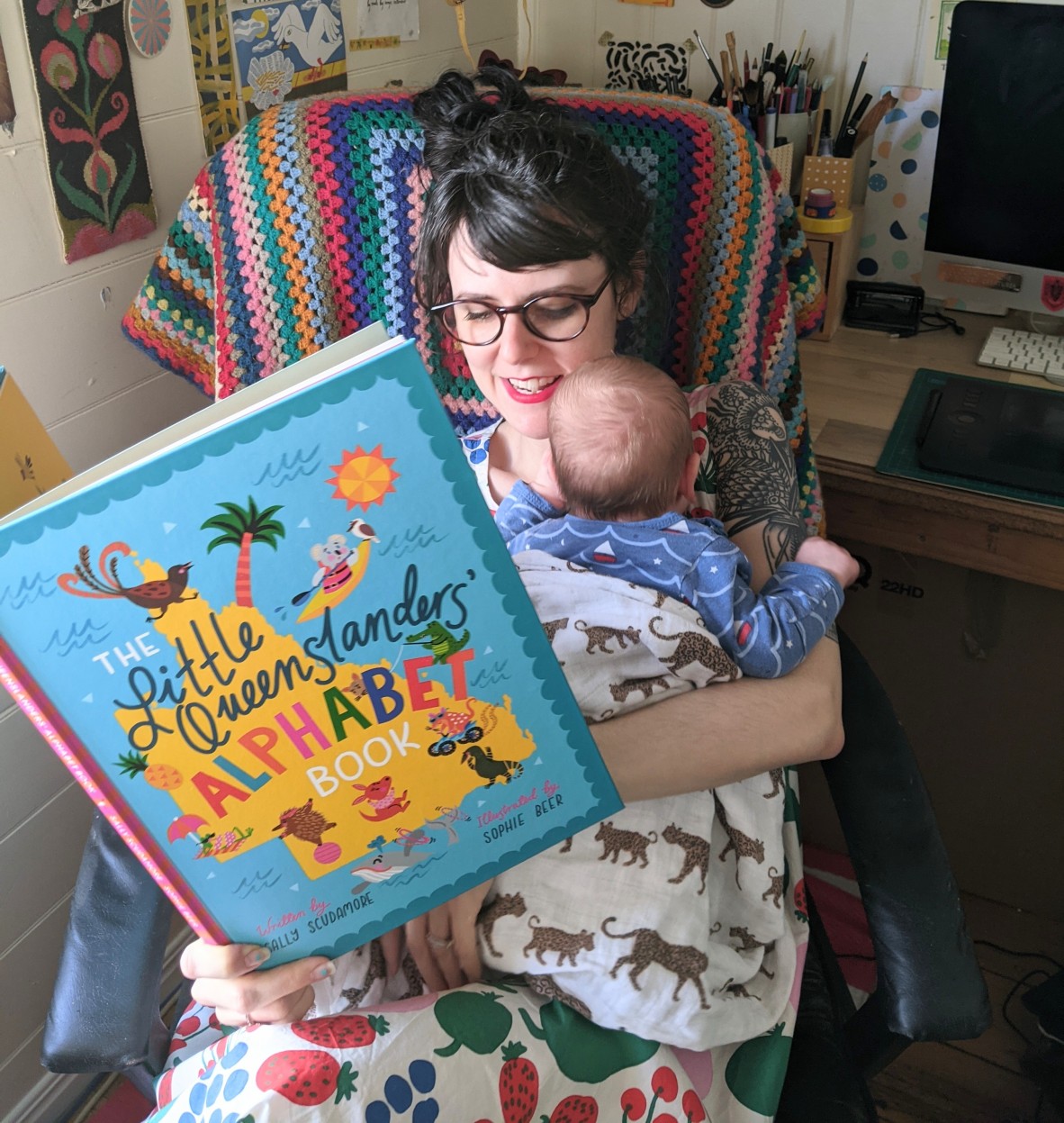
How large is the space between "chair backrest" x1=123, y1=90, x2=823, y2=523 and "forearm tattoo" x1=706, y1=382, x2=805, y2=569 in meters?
0.09

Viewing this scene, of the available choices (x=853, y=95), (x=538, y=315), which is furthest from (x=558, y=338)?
(x=853, y=95)

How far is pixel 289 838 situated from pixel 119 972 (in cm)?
32

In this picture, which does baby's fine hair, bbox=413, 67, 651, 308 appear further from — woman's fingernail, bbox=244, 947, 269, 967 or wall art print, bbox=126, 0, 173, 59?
woman's fingernail, bbox=244, 947, 269, 967

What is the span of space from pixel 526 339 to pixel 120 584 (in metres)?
0.57

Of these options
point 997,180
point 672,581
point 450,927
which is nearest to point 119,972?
point 450,927

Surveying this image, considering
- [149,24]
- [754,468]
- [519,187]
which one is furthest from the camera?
[149,24]

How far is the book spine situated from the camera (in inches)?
23.9

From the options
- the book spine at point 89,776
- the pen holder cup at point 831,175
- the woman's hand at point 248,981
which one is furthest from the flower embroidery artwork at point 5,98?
the pen holder cup at point 831,175

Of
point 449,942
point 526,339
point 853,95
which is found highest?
point 853,95

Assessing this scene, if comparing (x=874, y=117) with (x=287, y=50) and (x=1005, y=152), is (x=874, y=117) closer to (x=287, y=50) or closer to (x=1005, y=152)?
(x=1005, y=152)

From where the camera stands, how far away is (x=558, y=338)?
1.07 meters

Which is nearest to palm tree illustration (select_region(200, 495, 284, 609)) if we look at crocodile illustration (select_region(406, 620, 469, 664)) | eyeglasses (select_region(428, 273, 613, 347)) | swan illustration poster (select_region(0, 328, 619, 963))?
swan illustration poster (select_region(0, 328, 619, 963))

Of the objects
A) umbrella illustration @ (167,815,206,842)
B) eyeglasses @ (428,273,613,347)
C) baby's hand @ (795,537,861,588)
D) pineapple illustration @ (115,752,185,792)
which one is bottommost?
baby's hand @ (795,537,861,588)

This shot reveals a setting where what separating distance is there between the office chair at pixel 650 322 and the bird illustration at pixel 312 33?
1.16ft
